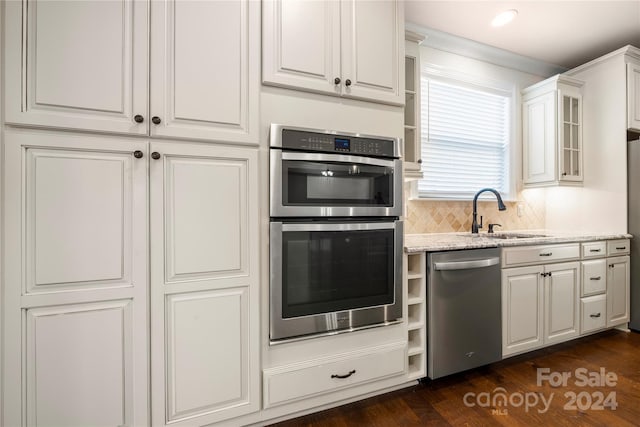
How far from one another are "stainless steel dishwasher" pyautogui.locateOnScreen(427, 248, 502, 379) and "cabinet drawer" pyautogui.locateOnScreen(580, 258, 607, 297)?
3.42 feet

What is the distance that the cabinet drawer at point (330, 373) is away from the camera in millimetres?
1526

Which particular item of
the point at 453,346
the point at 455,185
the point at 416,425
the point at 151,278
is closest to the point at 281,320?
the point at 151,278

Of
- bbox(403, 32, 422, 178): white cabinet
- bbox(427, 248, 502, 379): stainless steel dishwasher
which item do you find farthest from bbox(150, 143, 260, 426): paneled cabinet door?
bbox(403, 32, 422, 178): white cabinet

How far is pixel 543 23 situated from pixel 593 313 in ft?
7.90

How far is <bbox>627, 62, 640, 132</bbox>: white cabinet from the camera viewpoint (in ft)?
9.05

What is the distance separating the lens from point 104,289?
4.13 feet

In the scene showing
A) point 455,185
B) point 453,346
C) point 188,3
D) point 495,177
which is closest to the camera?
point 188,3

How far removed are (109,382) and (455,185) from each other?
111 inches

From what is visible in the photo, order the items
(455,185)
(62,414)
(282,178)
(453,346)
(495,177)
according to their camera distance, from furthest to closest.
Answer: (495,177) → (455,185) → (453,346) → (282,178) → (62,414)

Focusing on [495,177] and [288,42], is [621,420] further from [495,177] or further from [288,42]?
[288,42]

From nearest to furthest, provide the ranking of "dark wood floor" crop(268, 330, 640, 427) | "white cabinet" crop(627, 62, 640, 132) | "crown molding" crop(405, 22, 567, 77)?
"dark wood floor" crop(268, 330, 640, 427), "crown molding" crop(405, 22, 567, 77), "white cabinet" crop(627, 62, 640, 132)

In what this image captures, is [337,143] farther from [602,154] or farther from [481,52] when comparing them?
[602,154]

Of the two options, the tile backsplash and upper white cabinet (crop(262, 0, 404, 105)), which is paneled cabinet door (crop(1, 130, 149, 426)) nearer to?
upper white cabinet (crop(262, 0, 404, 105))

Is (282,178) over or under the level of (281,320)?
over
